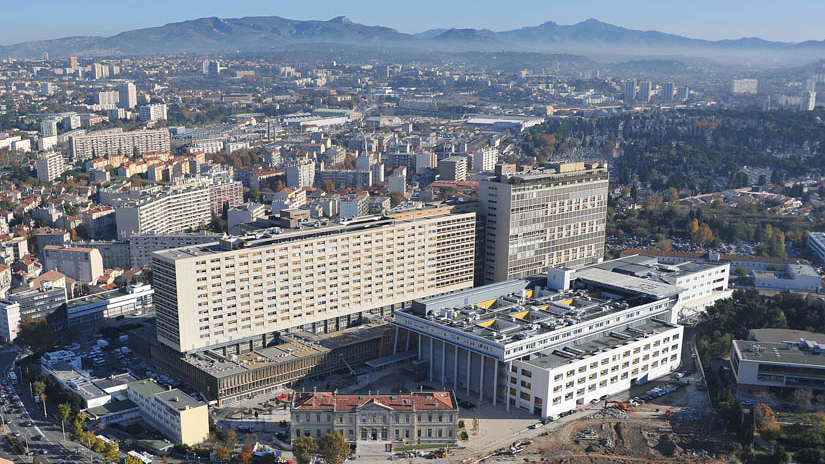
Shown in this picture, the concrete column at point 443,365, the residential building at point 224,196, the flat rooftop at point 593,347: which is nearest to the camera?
the flat rooftop at point 593,347

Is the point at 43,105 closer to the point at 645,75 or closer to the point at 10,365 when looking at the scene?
the point at 10,365

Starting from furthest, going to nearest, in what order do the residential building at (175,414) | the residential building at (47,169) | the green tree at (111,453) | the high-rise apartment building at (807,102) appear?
the high-rise apartment building at (807,102)
the residential building at (47,169)
the residential building at (175,414)
the green tree at (111,453)

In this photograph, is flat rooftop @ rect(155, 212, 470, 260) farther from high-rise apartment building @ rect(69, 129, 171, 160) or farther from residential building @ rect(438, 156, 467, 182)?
high-rise apartment building @ rect(69, 129, 171, 160)

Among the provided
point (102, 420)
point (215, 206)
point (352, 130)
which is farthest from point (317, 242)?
point (352, 130)

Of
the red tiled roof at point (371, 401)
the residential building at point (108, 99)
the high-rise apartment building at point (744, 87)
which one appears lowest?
the red tiled roof at point (371, 401)

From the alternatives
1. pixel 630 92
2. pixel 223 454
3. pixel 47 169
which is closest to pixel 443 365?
pixel 223 454

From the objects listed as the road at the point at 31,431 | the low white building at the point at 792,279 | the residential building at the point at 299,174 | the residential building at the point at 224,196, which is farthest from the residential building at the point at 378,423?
the residential building at the point at 299,174

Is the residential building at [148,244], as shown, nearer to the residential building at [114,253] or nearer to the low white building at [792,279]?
the residential building at [114,253]
